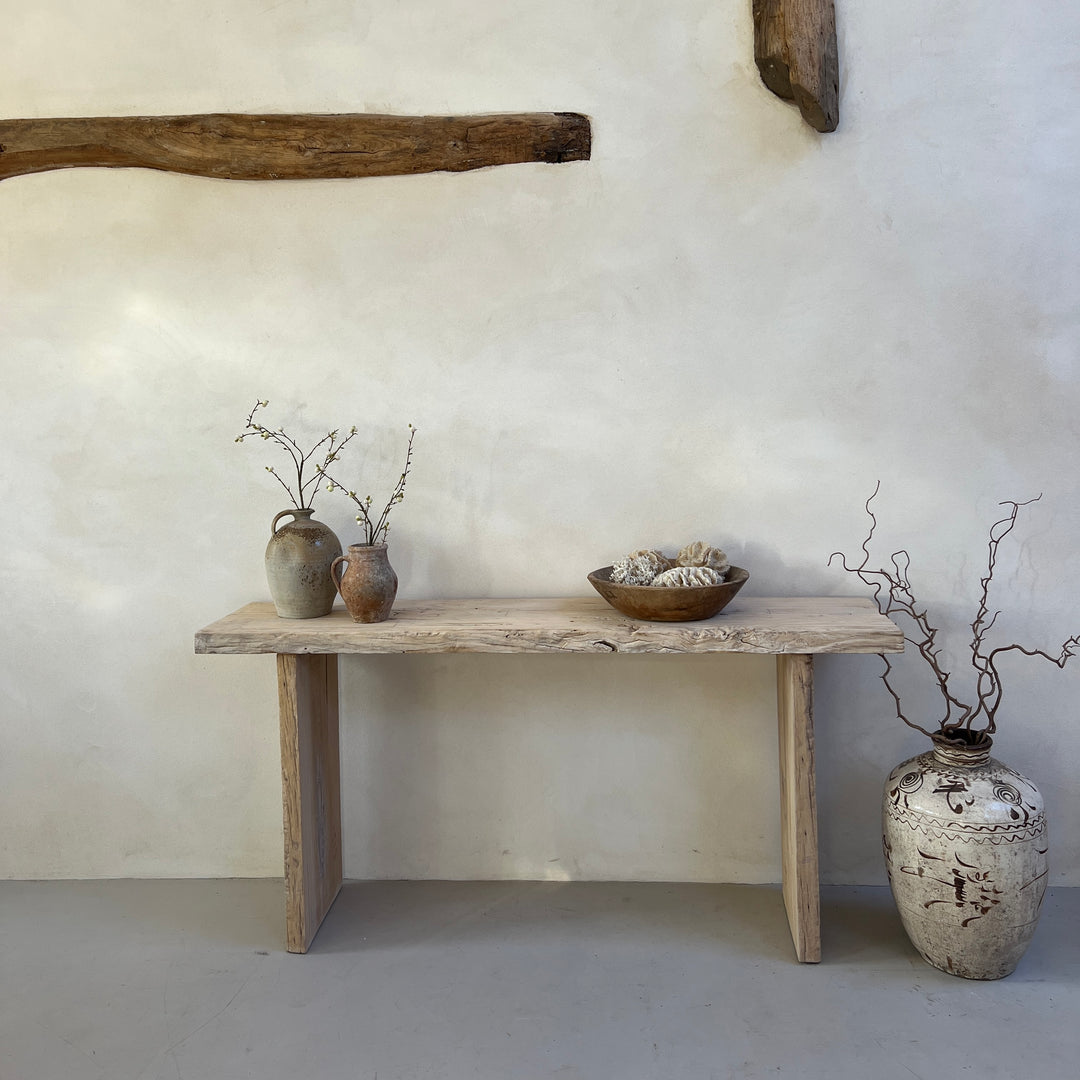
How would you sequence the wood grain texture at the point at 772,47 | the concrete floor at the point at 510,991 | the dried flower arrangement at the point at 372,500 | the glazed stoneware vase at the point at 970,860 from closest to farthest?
the concrete floor at the point at 510,991, the glazed stoneware vase at the point at 970,860, the wood grain texture at the point at 772,47, the dried flower arrangement at the point at 372,500

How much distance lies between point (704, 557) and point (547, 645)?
44 centimetres

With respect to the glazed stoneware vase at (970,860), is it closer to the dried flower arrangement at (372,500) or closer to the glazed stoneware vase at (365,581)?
the glazed stoneware vase at (365,581)

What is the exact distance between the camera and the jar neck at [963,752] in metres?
2.01

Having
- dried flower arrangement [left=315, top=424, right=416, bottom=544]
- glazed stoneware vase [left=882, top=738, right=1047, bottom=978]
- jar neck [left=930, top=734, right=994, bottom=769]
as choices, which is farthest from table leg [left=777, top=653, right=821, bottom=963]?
dried flower arrangement [left=315, top=424, right=416, bottom=544]

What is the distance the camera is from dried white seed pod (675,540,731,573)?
213cm

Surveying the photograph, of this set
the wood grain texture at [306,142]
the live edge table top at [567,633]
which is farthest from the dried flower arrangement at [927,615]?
the wood grain texture at [306,142]

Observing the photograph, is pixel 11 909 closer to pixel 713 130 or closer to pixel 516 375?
pixel 516 375

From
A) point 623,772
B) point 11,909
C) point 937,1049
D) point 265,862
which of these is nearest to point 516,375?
point 623,772

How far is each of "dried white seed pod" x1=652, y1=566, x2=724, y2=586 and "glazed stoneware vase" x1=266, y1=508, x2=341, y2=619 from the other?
0.78 m

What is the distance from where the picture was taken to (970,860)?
1.92 meters

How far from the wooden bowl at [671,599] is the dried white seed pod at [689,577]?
0.09 feet

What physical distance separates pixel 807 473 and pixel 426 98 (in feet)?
4.51

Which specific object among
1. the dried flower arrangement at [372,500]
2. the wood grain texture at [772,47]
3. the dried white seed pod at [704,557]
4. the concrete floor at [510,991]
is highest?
the wood grain texture at [772,47]

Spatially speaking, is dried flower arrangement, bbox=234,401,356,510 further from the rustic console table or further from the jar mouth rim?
the jar mouth rim
